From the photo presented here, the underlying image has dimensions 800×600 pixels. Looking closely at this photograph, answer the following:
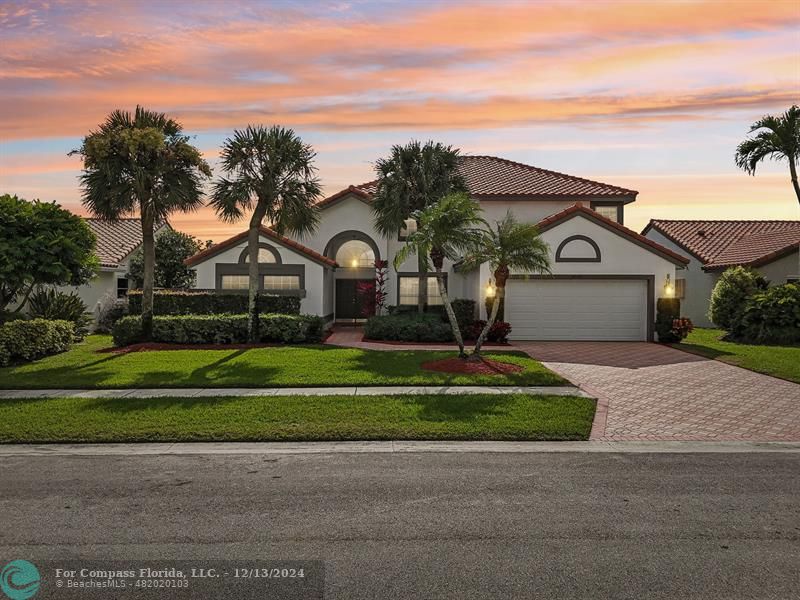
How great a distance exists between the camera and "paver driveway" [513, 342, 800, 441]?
1002 cm

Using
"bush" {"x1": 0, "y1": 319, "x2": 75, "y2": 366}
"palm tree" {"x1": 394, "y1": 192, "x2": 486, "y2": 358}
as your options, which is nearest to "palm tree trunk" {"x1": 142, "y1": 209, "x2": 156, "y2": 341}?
"bush" {"x1": 0, "y1": 319, "x2": 75, "y2": 366}

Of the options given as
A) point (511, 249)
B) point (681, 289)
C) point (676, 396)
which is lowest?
point (676, 396)

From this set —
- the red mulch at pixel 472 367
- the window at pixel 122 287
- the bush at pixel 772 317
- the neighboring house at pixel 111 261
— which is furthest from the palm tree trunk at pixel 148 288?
the bush at pixel 772 317

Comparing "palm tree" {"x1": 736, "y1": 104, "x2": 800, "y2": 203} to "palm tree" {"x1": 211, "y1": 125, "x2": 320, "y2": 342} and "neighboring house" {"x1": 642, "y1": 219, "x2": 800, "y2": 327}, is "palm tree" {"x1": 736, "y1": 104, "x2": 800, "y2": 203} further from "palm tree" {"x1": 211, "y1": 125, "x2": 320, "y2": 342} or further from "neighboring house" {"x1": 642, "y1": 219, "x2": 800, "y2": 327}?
"palm tree" {"x1": 211, "y1": 125, "x2": 320, "y2": 342}

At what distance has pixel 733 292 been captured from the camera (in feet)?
81.9

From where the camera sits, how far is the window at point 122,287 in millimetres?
28250

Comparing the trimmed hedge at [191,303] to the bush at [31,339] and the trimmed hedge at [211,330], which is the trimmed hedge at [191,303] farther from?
the bush at [31,339]

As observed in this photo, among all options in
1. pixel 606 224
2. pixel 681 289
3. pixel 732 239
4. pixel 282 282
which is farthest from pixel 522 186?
pixel 732 239

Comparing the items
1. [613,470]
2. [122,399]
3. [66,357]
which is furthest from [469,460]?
[66,357]

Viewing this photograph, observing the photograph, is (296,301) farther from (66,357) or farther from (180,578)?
(180,578)

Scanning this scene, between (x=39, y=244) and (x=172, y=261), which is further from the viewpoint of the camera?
(x=172, y=261)

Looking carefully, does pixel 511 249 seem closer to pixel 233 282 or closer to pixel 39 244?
pixel 39 244

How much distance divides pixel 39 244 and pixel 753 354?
70.3 feet

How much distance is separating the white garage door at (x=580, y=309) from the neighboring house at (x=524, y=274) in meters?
0.04
